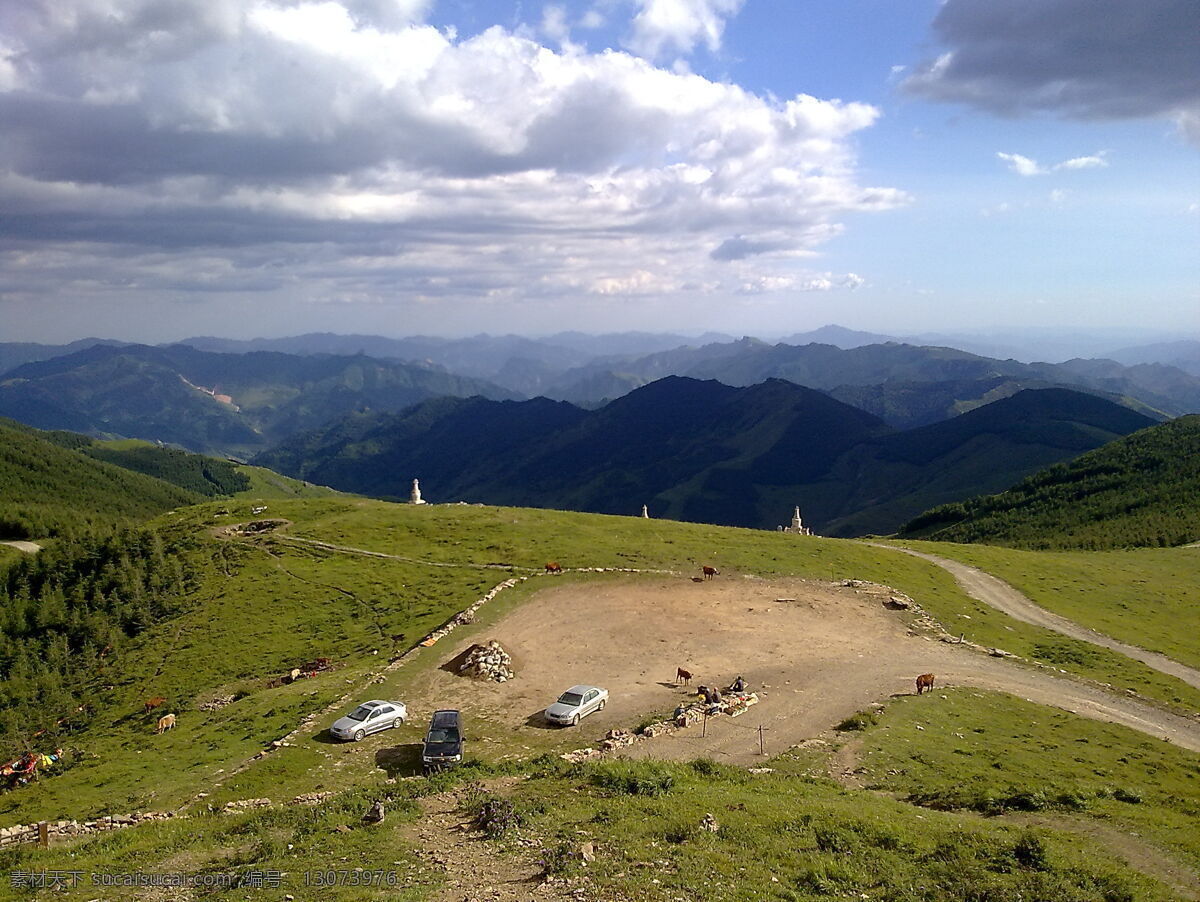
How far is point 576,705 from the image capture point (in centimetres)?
3400

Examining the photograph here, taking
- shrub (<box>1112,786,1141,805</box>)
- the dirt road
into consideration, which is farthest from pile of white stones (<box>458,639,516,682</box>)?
shrub (<box>1112,786,1141,805</box>)

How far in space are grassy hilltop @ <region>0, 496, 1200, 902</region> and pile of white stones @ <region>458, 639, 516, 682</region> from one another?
3239 mm

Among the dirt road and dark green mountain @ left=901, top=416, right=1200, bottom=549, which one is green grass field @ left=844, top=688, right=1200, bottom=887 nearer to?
the dirt road

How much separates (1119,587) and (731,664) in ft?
177

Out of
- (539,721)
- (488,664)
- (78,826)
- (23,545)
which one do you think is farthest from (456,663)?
(23,545)

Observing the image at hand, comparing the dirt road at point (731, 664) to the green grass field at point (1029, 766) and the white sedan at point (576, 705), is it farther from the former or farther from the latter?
the green grass field at point (1029, 766)

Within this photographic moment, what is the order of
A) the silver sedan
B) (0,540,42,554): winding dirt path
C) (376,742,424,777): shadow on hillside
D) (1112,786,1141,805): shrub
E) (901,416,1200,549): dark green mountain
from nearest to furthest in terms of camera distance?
(1112,786,1141,805): shrub
(376,742,424,777): shadow on hillside
the silver sedan
(901,416,1200,549): dark green mountain
(0,540,42,554): winding dirt path

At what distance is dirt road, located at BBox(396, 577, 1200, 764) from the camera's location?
3444 centimetres

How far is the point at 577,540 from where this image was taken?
72.0 m

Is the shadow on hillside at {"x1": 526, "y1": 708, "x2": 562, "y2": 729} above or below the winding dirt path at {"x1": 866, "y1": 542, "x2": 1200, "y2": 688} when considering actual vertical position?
above

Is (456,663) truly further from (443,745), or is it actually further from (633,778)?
(633,778)

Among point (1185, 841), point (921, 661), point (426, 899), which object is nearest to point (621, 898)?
point (426, 899)

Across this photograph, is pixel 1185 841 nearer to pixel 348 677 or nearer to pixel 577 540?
pixel 348 677

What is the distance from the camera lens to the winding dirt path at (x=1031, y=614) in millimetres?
49094
